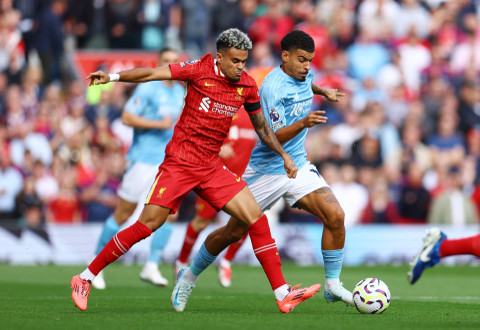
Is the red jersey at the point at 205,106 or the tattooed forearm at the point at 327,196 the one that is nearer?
the red jersey at the point at 205,106

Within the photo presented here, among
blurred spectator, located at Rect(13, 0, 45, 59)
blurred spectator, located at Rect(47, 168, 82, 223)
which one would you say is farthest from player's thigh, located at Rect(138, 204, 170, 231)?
blurred spectator, located at Rect(13, 0, 45, 59)

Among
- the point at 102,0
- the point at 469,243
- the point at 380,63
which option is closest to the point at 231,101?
the point at 469,243

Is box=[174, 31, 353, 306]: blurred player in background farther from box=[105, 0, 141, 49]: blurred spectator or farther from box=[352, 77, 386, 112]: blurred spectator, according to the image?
box=[105, 0, 141, 49]: blurred spectator

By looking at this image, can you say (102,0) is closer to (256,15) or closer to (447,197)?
(256,15)

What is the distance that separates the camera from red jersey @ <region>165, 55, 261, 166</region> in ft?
28.4

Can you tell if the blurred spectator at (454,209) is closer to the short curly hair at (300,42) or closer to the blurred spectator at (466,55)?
the blurred spectator at (466,55)

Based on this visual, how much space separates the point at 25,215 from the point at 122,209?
5433 mm

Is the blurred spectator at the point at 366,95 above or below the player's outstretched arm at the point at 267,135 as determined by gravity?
below

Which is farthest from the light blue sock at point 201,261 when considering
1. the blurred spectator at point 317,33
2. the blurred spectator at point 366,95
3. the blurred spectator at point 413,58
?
the blurred spectator at point 413,58

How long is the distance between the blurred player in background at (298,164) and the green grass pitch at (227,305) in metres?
0.64

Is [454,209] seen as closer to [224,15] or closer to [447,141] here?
[447,141]

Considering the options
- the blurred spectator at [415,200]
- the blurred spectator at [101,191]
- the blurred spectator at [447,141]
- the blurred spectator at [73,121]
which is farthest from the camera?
the blurred spectator at [73,121]

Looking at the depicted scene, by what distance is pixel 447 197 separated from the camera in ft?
55.9

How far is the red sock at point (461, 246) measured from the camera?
28.4ft
